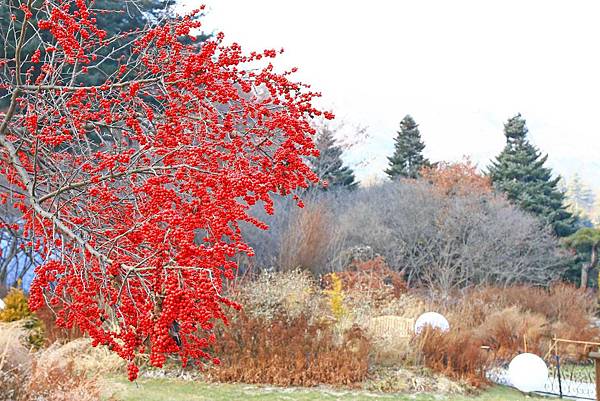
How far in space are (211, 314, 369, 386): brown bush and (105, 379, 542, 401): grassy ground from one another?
1.00ft

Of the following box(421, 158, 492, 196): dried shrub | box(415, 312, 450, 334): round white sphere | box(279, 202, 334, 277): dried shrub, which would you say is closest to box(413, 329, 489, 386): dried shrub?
box(415, 312, 450, 334): round white sphere

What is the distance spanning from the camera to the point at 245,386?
805cm

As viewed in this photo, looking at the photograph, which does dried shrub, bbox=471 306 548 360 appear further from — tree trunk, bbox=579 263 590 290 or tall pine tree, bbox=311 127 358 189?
tree trunk, bbox=579 263 590 290

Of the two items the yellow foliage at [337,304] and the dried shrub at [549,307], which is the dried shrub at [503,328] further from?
the yellow foliage at [337,304]

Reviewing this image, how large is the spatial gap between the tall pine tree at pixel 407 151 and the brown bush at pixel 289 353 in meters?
21.1

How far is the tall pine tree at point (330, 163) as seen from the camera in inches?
934

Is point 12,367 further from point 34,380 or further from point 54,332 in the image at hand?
point 54,332

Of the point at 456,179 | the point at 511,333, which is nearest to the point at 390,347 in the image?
the point at 511,333

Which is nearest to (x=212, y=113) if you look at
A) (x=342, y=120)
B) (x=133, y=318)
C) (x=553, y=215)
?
(x=133, y=318)

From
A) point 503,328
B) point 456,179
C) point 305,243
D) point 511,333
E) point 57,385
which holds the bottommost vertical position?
point 57,385

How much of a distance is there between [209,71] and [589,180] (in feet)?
272

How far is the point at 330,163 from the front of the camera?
2486 centimetres

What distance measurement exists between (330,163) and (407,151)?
6633mm

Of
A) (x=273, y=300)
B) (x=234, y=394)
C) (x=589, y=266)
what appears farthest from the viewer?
(x=589, y=266)
